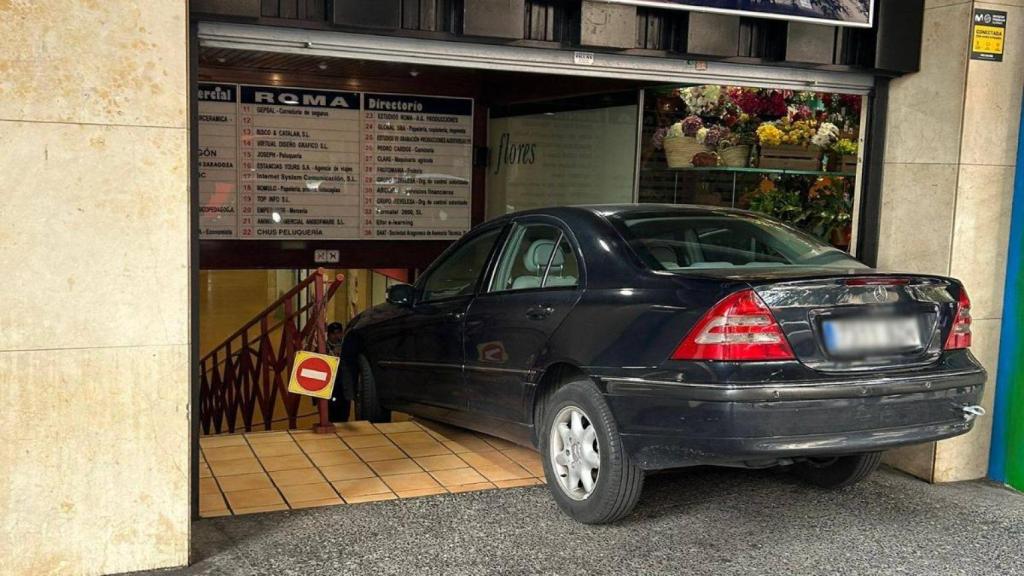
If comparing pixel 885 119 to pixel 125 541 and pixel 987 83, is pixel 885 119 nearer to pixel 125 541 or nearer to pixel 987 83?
pixel 987 83

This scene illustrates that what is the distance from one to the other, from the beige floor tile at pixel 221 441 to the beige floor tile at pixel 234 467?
373 millimetres

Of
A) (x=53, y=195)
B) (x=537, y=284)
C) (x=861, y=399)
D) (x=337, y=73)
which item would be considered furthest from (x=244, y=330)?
(x=861, y=399)

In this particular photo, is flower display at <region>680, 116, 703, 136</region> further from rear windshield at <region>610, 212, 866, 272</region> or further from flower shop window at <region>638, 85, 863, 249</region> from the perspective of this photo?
rear windshield at <region>610, 212, 866, 272</region>

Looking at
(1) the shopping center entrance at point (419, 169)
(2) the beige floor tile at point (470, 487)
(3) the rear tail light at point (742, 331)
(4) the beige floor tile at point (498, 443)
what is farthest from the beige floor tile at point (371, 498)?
(3) the rear tail light at point (742, 331)

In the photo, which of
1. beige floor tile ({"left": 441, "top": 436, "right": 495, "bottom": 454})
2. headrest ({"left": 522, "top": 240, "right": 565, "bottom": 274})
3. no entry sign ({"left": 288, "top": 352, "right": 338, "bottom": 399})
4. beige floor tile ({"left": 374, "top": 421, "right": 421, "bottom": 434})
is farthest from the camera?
beige floor tile ({"left": 374, "top": 421, "right": 421, "bottom": 434})

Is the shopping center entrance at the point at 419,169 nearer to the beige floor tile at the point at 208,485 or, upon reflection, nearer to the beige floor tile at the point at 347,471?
the beige floor tile at the point at 347,471

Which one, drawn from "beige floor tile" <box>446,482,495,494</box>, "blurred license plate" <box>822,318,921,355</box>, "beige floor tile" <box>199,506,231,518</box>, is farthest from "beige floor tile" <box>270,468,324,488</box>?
"blurred license plate" <box>822,318,921,355</box>

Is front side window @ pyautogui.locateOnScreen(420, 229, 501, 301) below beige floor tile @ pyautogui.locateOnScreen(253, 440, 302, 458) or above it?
above

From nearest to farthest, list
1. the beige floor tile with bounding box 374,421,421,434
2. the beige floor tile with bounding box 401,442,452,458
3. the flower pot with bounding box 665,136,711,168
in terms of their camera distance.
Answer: the beige floor tile with bounding box 401,442,452,458, the beige floor tile with bounding box 374,421,421,434, the flower pot with bounding box 665,136,711,168

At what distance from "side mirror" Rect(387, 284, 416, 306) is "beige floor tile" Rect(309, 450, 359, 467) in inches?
37.3

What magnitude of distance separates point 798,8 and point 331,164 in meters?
5.79

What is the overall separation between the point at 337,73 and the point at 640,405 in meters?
6.51

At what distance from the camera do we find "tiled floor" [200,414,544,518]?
5.16 metres

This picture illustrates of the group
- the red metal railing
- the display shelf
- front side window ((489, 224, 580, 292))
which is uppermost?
the display shelf
